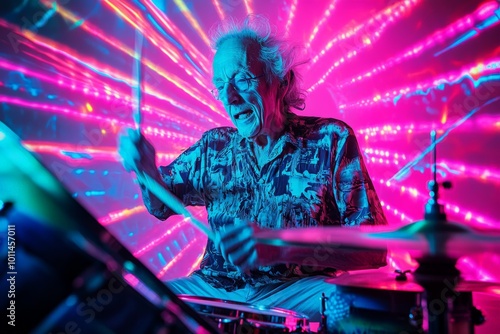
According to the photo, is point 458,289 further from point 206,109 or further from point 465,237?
point 206,109

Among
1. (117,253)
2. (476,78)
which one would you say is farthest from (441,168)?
(117,253)

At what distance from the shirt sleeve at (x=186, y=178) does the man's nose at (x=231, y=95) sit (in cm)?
28

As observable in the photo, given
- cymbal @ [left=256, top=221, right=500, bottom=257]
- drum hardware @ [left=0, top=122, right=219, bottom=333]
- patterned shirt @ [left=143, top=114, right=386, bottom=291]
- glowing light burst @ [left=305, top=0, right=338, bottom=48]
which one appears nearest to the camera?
drum hardware @ [left=0, top=122, right=219, bottom=333]

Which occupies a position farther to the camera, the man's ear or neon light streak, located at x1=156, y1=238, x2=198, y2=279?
neon light streak, located at x1=156, y1=238, x2=198, y2=279

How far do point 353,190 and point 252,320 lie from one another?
2.61 feet

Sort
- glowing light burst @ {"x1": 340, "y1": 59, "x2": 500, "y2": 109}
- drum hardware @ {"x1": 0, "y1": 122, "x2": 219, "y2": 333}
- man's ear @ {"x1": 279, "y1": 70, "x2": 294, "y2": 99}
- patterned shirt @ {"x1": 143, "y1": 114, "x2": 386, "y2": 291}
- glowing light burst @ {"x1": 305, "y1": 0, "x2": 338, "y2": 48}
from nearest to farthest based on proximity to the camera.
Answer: drum hardware @ {"x1": 0, "y1": 122, "x2": 219, "y2": 333} < patterned shirt @ {"x1": 143, "y1": 114, "x2": 386, "y2": 291} < man's ear @ {"x1": 279, "y1": 70, "x2": 294, "y2": 99} < glowing light burst @ {"x1": 340, "y1": 59, "x2": 500, "y2": 109} < glowing light burst @ {"x1": 305, "y1": 0, "x2": 338, "y2": 48}

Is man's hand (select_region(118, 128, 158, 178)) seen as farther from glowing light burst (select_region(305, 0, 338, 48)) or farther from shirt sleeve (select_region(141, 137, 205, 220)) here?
glowing light burst (select_region(305, 0, 338, 48))

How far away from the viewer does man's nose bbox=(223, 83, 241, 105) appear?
1.90 metres

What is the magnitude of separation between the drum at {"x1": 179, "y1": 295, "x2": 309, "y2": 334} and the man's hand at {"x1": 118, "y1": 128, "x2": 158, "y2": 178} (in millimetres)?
703

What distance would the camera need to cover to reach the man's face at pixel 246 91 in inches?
74.0

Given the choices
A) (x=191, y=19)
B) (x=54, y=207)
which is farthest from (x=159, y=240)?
(x=54, y=207)

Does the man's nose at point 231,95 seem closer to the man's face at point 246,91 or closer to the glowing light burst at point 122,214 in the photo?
the man's face at point 246,91

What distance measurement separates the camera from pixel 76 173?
9.79 feet

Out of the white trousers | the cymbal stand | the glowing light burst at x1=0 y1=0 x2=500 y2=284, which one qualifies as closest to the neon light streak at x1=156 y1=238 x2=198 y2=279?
the glowing light burst at x1=0 y1=0 x2=500 y2=284
